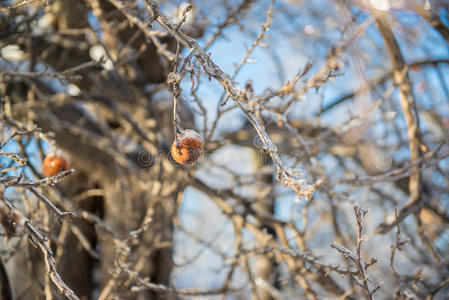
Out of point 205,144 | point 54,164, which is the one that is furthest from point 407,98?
point 54,164

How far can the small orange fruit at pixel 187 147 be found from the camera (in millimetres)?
1162

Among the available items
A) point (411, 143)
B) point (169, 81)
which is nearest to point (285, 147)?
point (411, 143)

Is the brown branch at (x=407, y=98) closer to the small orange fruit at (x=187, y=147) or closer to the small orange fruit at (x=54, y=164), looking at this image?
the small orange fruit at (x=187, y=147)

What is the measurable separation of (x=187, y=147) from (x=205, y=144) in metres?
0.92

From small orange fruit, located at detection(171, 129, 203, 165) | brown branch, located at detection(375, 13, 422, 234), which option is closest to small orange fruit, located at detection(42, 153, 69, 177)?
small orange fruit, located at detection(171, 129, 203, 165)

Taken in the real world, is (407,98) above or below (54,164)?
above

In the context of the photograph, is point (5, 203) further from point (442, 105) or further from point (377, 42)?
point (442, 105)

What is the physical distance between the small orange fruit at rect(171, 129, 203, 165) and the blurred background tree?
0.18 meters

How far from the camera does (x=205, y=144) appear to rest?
209 cm

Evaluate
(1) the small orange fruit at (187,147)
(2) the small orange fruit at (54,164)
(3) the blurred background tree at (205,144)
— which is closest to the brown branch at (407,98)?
(3) the blurred background tree at (205,144)

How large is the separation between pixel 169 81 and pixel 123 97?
220 centimetres

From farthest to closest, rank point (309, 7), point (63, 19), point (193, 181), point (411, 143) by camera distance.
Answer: point (309, 7)
point (63, 19)
point (193, 181)
point (411, 143)

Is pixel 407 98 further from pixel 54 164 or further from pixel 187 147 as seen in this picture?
pixel 54 164

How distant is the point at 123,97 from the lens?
3.11 meters
